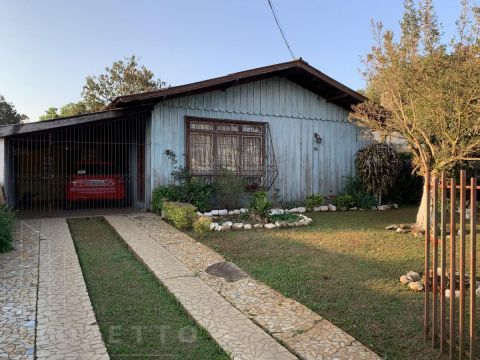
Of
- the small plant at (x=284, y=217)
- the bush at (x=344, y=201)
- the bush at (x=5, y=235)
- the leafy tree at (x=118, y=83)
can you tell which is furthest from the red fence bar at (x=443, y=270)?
the leafy tree at (x=118, y=83)

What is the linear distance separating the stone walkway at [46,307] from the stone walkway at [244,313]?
3.16 feet

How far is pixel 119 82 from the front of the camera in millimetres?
28766

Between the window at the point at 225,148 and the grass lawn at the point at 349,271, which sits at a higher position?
the window at the point at 225,148

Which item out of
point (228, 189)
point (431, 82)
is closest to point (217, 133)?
point (228, 189)

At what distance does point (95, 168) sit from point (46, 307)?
8119 millimetres

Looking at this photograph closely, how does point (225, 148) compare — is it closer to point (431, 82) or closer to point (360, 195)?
point (360, 195)

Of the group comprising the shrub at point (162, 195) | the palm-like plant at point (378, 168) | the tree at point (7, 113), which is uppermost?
the tree at point (7, 113)

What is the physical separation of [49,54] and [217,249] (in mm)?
11396

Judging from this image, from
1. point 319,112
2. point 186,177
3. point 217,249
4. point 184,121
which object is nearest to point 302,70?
point 319,112

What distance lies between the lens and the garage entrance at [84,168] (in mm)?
10516

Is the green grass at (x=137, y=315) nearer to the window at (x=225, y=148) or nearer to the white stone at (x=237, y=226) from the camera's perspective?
the white stone at (x=237, y=226)

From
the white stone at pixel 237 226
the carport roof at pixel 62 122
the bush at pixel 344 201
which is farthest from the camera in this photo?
the bush at pixel 344 201

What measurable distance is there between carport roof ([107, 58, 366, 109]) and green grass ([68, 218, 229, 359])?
4.54 metres

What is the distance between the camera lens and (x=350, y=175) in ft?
43.1
